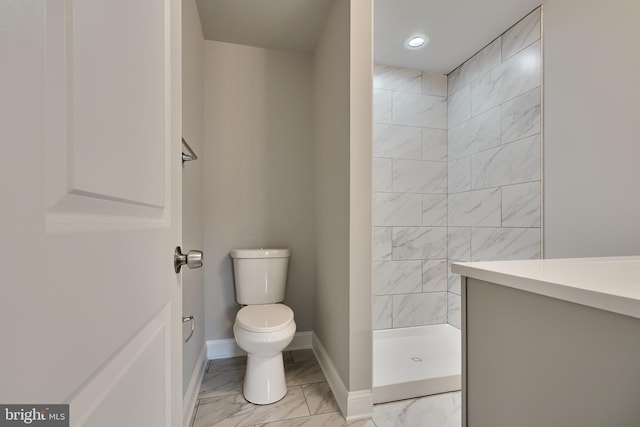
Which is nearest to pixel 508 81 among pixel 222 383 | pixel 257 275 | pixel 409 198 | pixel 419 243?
pixel 409 198

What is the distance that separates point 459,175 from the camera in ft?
8.34

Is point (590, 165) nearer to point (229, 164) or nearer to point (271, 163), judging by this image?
point (271, 163)

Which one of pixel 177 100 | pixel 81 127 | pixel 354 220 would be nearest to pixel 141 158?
pixel 81 127

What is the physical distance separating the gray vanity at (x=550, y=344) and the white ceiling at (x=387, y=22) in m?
1.82

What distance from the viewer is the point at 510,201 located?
6.75 feet

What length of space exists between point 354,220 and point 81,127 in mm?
1232

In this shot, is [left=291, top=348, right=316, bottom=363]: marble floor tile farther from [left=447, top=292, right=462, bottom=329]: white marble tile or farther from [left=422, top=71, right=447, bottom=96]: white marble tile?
[left=422, top=71, right=447, bottom=96]: white marble tile

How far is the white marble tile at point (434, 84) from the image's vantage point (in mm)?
2637

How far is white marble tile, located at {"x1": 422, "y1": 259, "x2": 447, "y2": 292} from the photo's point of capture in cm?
261

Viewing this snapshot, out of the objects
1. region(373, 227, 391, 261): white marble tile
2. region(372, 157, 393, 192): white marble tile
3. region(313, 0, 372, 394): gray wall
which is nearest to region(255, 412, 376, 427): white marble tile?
region(313, 0, 372, 394): gray wall

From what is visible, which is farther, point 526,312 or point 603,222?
point 603,222

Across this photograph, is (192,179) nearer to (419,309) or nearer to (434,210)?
(434,210)

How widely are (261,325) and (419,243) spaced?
1.70 m

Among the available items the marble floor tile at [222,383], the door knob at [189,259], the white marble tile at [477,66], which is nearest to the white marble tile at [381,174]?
the white marble tile at [477,66]
